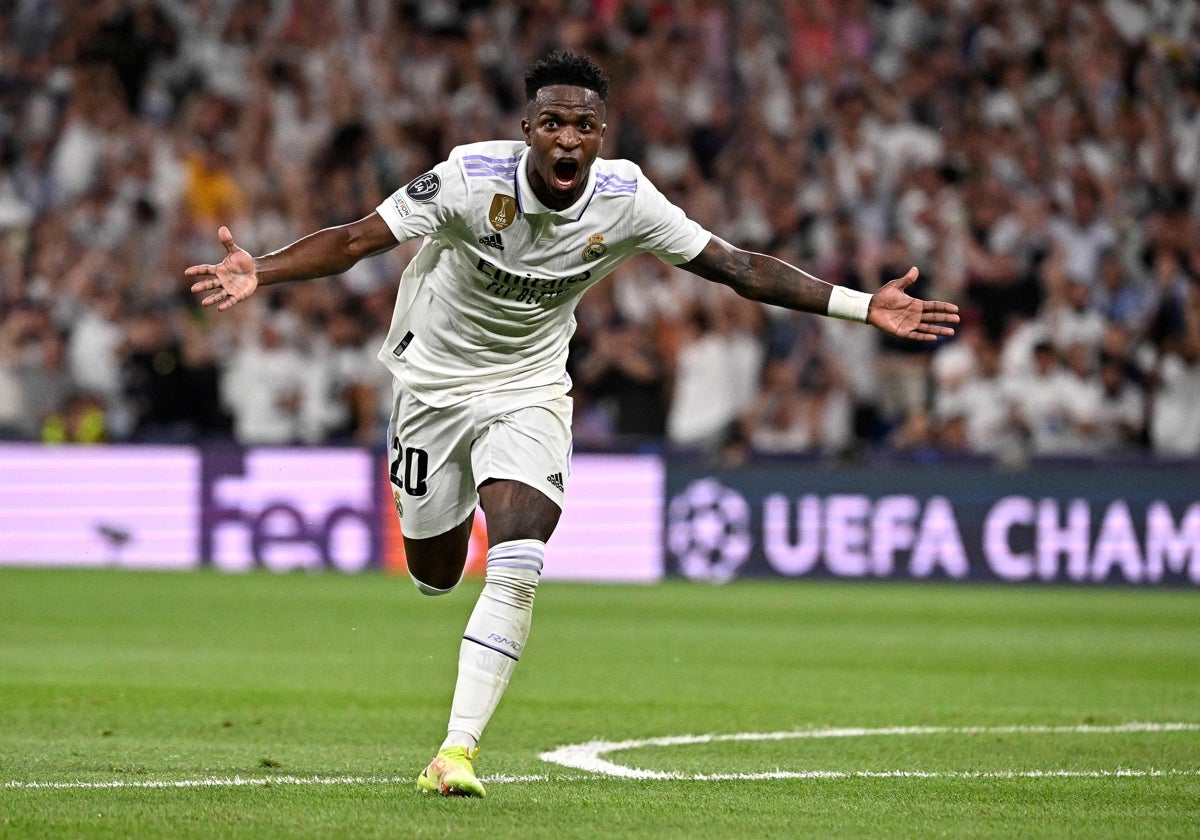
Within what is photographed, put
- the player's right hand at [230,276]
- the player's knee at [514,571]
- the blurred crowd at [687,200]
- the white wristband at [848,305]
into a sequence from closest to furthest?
1. the player's right hand at [230,276]
2. the player's knee at [514,571]
3. the white wristband at [848,305]
4. the blurred crowd at [687,200]

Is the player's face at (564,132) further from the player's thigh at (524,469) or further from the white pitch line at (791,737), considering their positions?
the white pitch line at (791,737)

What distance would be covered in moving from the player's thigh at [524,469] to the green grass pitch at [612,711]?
2.94 feet

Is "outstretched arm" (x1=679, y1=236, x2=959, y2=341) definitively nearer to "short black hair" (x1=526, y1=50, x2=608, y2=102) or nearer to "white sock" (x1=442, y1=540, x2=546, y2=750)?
"short black hair" (x1=526, y1=50, x2=608, y2=102)

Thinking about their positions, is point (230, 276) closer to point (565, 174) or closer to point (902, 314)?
point (565, 174)

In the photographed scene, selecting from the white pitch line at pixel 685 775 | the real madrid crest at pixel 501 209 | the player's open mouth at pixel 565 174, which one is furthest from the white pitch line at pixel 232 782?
the player's open mouth at pixel 565 174

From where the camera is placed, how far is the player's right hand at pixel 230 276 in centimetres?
625

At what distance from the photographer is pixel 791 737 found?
8.06 m

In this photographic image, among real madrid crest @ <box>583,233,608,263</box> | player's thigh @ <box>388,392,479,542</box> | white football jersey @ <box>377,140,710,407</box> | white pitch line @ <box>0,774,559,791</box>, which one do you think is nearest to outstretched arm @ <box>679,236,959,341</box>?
white football jersey @ <box>377,140,710,407</box>

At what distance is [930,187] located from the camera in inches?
746

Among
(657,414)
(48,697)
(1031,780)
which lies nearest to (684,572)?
(657,414)

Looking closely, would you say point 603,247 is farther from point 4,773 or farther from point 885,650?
point 885,650

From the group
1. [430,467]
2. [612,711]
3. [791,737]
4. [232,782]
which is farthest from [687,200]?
[232,782]

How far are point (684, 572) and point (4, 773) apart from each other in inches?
438

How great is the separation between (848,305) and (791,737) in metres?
2.12
